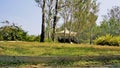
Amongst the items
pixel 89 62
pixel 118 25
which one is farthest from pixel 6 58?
pixel 118 25

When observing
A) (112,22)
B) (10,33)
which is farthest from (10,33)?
(112,22)

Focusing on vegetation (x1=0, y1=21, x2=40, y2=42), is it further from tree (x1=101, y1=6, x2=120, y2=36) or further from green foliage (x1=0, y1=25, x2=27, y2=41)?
tree (x1=101, y1=6, x2=120, y2=36)

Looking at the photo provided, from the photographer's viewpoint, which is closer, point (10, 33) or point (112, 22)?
point (10, 33)

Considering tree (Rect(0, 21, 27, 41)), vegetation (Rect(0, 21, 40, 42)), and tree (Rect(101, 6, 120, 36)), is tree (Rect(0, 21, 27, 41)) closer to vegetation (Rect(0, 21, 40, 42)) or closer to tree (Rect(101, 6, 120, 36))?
vegetation (Rect(0, 21, 40, 42))

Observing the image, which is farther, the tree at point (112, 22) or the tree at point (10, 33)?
the tree at point (112, 22)

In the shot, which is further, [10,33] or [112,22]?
[112,22]

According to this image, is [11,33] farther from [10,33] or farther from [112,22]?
[112,22]

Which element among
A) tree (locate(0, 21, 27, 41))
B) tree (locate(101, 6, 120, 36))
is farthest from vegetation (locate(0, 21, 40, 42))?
tree (locate(101, 6, 120, 36))

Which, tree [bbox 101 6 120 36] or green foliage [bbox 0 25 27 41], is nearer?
green foliage [bbox 0 25 27 41]

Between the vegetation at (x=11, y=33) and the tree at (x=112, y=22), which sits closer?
the vegetation at (x=11, y=33)

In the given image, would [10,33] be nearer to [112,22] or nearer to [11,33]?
[11,33]

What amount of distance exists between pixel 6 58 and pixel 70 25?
3621 centimetres

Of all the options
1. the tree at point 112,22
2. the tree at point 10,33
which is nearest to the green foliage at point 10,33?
the tree at point 10,33

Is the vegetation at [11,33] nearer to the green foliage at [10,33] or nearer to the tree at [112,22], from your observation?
the green foliage at [10,33]
